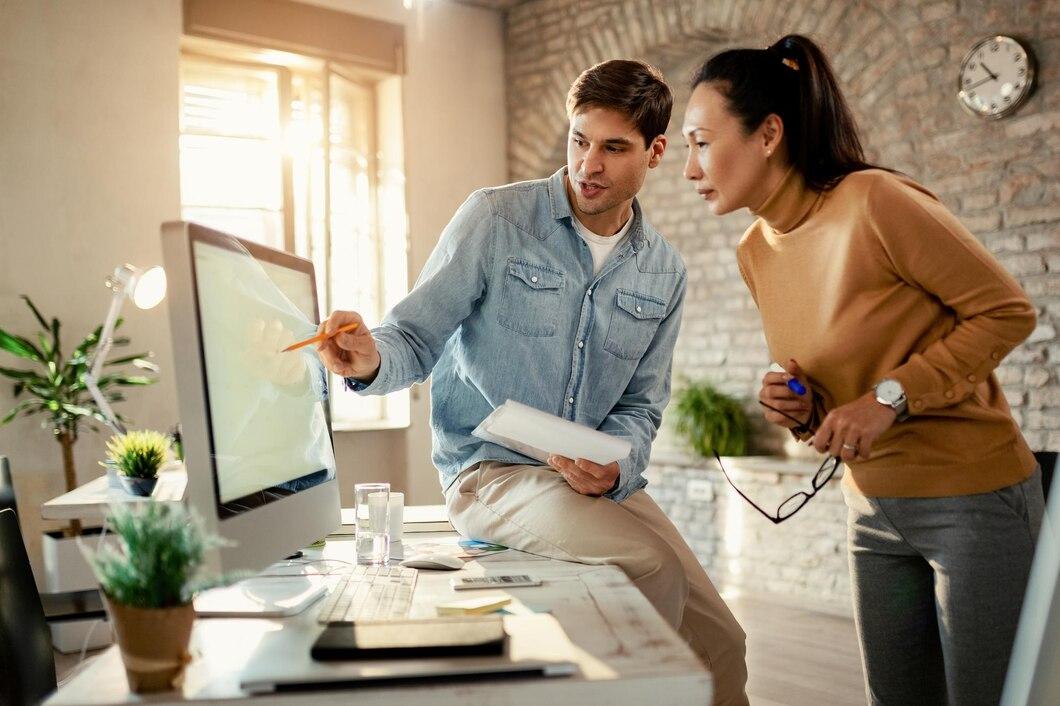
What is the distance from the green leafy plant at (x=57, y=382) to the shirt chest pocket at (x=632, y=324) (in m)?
3.05

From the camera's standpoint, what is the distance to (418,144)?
6.36 m

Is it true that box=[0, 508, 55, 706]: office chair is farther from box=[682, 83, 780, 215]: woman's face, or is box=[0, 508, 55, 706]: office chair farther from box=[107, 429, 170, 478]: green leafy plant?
box=[107, 429, 170, 478]: green leafy plant

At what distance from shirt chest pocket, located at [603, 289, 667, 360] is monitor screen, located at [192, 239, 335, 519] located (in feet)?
2.15

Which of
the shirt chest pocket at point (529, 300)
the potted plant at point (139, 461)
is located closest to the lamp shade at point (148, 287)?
the potted plant at point (139, 461)

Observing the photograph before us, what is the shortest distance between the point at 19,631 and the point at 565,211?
128 centimetres

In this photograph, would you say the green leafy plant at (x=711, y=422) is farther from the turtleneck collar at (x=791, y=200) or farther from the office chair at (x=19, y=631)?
the office chair at (x=19, y=631)

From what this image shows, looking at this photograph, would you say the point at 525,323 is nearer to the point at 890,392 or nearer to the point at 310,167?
the point at 890,392

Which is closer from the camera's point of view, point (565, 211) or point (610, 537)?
point (610, 537)

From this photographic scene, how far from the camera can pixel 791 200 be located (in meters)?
1.78

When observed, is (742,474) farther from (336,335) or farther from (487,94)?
(336,335)

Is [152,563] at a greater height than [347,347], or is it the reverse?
[347,347]

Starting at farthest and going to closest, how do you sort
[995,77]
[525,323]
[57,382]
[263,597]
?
[57,382] < [995,77] < [525,323] < [263,597]

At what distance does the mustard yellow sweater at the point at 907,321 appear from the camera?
157cm

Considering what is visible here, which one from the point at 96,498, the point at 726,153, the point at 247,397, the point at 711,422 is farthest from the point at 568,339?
the point at 711,422
